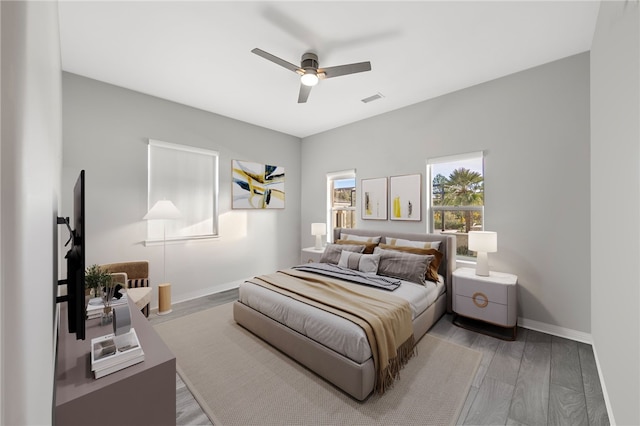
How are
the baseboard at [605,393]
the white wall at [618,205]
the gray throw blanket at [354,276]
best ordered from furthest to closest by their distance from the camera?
the gray throw blanket at [354,276]
the baseboard at [605,393]
the white wall at [618,205]

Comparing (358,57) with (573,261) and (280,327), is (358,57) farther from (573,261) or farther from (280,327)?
(573,261)

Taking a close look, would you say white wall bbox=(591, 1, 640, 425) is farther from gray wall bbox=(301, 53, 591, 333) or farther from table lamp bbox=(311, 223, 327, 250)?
table lamp bbox=(311, 223, 327, 250)

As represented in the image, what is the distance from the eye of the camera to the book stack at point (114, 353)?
1273 mm

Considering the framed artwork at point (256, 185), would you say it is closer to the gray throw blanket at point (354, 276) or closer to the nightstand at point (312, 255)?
the nightstand at point (312, 255)

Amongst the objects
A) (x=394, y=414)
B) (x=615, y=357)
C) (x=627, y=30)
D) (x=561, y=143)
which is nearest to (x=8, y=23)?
(x=394, y=414)

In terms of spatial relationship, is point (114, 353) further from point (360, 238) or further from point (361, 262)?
point (360, 238)

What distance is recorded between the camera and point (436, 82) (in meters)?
3.26

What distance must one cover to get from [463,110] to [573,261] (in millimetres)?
2153

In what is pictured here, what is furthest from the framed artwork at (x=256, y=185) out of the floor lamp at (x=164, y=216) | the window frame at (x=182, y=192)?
the floor lamp at (x=164, y=216)

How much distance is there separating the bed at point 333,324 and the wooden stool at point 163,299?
1119 mm

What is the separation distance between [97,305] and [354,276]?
2397 mm

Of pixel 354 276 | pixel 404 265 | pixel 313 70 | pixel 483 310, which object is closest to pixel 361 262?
pixel 354 276

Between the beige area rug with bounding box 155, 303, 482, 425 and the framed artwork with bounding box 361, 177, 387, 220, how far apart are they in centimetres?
208

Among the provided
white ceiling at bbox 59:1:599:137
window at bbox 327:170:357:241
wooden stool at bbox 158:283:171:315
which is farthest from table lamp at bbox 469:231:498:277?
wooden stool at bbox 158:283:171:315
